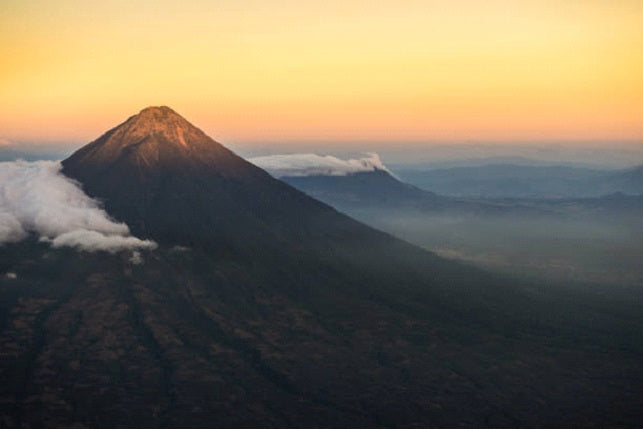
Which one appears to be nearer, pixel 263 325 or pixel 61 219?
pixel 263 325

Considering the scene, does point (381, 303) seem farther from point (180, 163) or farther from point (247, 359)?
point (180, 163)

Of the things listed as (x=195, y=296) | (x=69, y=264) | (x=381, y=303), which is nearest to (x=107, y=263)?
(x=69, y=264)

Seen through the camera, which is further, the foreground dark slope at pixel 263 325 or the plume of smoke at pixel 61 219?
the plume of smoke at pixel 61 219

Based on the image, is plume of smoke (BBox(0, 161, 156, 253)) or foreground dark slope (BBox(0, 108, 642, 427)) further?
plume of smoke (BBox(0, 161, 156, 253))
